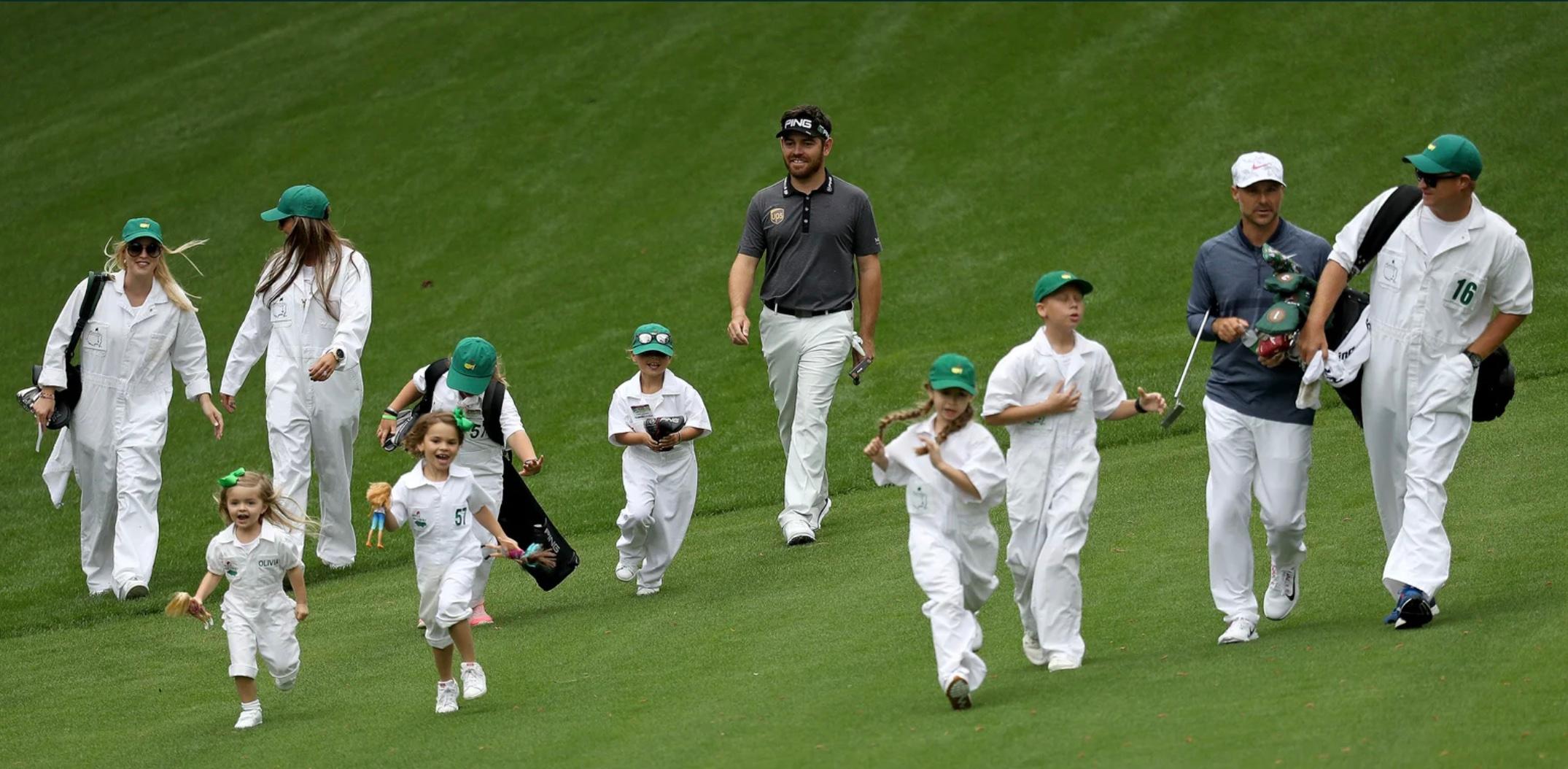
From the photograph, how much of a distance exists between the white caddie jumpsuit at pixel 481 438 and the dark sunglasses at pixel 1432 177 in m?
4.72

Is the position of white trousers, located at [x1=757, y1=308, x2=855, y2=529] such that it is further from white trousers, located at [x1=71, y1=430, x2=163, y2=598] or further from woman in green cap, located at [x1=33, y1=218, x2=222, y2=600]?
white trousers, located at [x1=71, y1=430, x2=163, y2=598]

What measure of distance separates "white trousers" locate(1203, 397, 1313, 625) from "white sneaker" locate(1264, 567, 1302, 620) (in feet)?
0.42

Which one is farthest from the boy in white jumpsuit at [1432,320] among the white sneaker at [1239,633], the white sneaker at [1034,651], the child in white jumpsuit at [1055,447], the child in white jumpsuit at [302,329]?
the child in white jumpsuit at [302,329]

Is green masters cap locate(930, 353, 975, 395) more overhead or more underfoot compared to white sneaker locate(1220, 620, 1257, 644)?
more overhead

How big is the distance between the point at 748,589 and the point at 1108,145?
13379mm

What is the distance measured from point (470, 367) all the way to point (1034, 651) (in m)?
3.56

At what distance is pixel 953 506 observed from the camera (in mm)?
7391

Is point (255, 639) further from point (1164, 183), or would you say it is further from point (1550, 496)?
point (1164, 183)

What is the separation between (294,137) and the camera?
26453mm

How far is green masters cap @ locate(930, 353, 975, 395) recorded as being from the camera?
7.26 meters

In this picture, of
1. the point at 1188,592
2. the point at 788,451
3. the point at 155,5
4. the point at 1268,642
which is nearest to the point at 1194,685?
the point at 1268,642

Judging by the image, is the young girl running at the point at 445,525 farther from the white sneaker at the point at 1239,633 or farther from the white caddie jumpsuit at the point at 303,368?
the white sneaker at the point at 1239,633

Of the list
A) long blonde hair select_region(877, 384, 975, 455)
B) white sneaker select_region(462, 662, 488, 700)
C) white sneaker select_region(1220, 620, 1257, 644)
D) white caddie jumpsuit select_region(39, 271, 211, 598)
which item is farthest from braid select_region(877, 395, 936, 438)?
white caddie jumpsuit select_region(39, 271, 211, 598)

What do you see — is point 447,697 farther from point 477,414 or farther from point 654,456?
point 654,456
